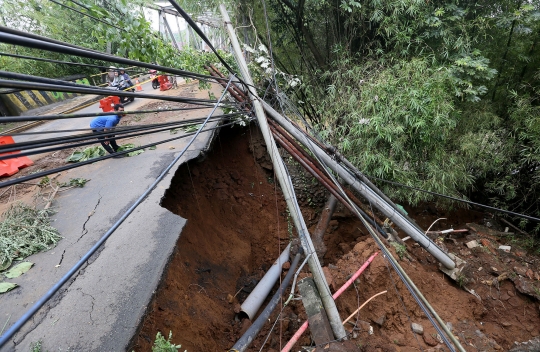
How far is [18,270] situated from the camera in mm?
3340

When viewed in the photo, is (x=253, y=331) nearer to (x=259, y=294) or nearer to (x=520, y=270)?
(x=259, y=294)

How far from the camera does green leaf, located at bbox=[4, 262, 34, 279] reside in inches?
129

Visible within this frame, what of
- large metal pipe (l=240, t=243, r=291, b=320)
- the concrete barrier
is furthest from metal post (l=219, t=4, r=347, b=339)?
the concrete barrier

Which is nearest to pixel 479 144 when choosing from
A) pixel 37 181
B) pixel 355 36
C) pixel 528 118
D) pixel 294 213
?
pixel 528 118

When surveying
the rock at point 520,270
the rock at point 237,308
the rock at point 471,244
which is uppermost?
the rock at point 237,308

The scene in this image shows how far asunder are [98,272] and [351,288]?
10.5 feet

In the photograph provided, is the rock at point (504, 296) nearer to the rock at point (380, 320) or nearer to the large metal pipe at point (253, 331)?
the rock at point (380, 320)

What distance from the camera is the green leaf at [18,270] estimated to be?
129 inches

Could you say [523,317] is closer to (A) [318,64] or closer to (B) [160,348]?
(B) [160,348]

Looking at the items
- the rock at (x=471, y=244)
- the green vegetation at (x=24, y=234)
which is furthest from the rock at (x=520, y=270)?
the green vegetation at (x=24, y=234)

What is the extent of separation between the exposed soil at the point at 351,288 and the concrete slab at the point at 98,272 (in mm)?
222

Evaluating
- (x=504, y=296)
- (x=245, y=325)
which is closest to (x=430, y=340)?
(x=504, y=296)

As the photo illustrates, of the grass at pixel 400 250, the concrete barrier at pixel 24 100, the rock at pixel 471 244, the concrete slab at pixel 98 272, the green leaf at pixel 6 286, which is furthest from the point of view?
the concrete barrier at pixel 24 100

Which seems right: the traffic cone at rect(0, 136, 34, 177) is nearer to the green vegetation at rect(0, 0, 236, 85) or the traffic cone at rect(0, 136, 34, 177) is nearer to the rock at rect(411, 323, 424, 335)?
the green vegetation at rect(0, 0, 236, 85)
